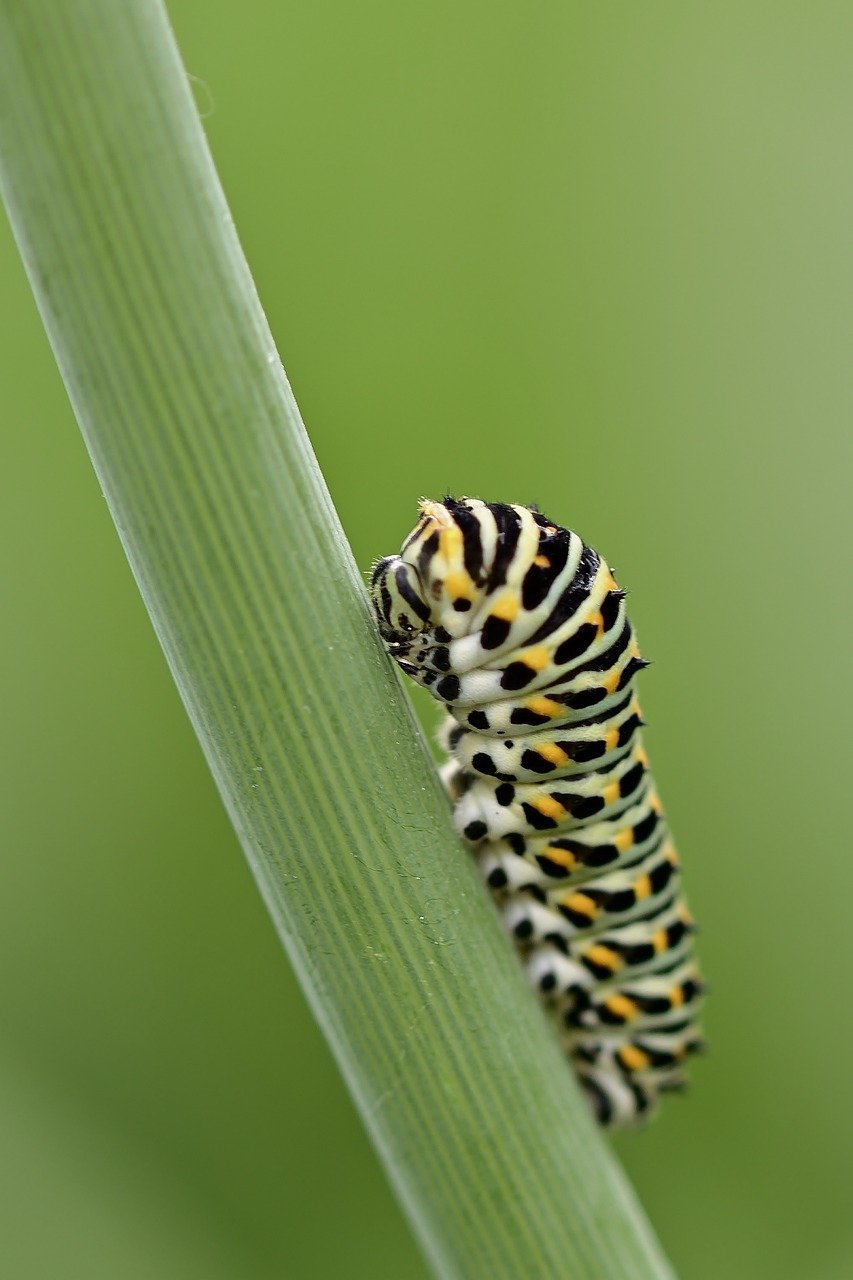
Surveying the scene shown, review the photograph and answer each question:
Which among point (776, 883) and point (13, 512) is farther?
point (776, 883)

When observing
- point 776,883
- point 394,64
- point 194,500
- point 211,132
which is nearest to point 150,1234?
point 776,883

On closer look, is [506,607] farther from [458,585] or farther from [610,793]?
[610,793]

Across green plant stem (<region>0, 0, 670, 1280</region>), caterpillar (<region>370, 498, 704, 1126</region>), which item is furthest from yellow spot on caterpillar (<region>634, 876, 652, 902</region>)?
green plant stem (<region>0, 0, 670, 1280</region>)

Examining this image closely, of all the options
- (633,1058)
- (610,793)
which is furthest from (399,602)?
(633,1058)

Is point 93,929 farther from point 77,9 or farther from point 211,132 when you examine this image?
point 77,9

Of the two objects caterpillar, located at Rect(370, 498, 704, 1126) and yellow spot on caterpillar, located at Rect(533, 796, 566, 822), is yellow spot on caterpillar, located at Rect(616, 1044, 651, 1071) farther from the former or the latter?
yellow spot on caterpillar, located at Rect(533, 796, 566, 822)

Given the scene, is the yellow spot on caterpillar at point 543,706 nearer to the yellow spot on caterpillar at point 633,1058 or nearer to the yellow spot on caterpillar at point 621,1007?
the yellow spot on caterpillar at point 621,1007
